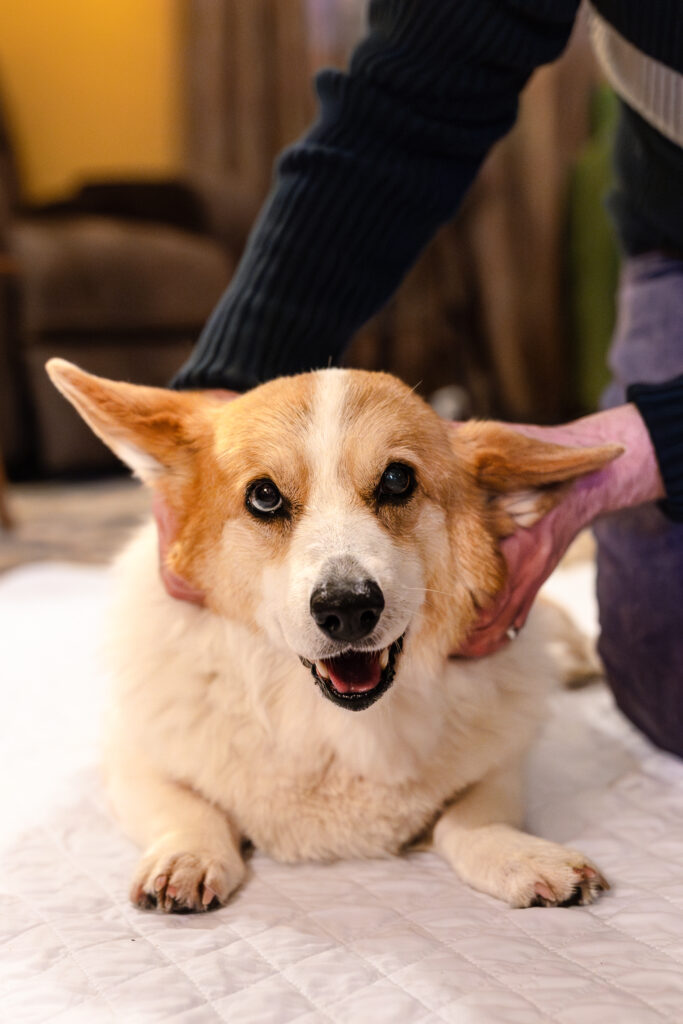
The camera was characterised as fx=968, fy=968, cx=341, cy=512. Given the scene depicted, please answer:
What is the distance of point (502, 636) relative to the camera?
107 cm

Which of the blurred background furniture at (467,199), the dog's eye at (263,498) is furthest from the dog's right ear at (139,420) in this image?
the blurred background furniture at (467,199)

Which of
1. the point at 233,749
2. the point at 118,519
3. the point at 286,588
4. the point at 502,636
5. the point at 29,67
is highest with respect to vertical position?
the point at 29,67

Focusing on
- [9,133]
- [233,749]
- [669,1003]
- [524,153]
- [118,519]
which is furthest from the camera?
[524,153]

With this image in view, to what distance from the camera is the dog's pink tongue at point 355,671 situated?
91 centimetres

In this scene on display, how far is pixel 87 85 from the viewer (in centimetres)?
455

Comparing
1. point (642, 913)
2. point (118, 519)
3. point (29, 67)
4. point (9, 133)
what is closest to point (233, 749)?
point (642, 913)

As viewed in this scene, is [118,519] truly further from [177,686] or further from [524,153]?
[524,153]

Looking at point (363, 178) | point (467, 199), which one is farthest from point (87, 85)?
point (363, 178)

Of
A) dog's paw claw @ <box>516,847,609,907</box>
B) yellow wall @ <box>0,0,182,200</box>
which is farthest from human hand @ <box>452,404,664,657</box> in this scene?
yellow wall @ <box>0,0,182,200</box>

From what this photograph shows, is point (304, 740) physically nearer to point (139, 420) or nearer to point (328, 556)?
point (328, 556)

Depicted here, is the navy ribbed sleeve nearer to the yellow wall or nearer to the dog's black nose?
the dog's black nose

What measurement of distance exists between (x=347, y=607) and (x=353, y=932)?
30 centimetres

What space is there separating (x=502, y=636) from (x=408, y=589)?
20 cm

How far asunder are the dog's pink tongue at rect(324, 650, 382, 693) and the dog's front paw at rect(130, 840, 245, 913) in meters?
0.22
